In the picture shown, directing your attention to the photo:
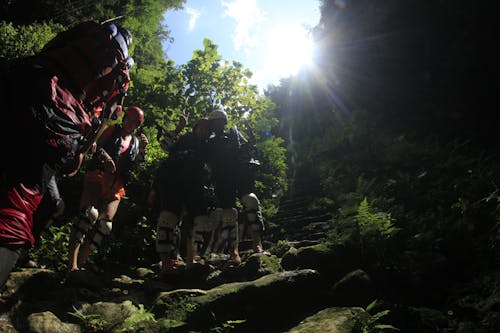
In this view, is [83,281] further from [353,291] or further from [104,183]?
[353,291]

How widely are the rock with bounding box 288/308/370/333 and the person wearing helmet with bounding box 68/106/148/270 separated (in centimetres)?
264

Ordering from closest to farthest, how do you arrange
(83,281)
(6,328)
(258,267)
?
(6,328) < (83,281) < (258,267)

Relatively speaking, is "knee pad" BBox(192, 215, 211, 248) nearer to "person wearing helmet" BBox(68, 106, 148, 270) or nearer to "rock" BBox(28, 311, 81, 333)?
"person wearing helmet" BBox(68, 106, 148, 270)

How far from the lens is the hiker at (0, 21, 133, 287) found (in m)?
1.79

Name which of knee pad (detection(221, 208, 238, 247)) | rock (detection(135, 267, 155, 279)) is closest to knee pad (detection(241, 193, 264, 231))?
knee pad (detection(221, 208, 238, 247))

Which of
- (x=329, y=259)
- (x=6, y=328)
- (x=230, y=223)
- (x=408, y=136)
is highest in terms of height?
(x=408, y=136)

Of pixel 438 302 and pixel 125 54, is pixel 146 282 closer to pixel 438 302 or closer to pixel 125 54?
pixel 125 54

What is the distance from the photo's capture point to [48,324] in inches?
103

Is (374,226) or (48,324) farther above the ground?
(374,226)

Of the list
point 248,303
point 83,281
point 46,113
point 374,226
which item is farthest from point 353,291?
point 46,113

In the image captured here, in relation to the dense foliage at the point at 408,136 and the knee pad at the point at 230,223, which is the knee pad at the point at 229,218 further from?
the dense foliage at the point at 408,136

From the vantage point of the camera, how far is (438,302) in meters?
3.26

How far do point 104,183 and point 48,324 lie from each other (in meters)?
1.92

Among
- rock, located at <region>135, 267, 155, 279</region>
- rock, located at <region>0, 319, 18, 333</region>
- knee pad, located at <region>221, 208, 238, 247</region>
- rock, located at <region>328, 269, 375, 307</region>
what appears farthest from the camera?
knee pad, located at <region>221, 208, 238, 247</region>
